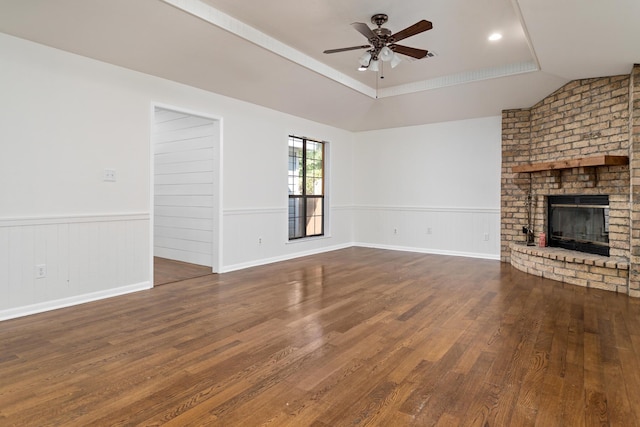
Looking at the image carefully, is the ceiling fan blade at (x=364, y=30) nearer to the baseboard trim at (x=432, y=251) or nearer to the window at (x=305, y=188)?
the window at (x=305, y=188)

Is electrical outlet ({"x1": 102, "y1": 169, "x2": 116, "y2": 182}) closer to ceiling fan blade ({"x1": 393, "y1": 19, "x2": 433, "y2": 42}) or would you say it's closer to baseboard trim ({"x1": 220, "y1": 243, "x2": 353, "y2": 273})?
baseboard trim ({"x1": 220, "y1": 243, "x2": 353, "y2": 273})

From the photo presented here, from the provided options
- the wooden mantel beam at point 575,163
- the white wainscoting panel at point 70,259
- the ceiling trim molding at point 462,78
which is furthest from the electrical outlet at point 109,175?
the wooden mantel beam at point 575,163

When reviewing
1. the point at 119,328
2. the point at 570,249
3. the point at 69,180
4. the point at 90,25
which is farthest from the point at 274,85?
the point at 570,249

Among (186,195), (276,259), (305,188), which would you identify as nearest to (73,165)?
(186,195)

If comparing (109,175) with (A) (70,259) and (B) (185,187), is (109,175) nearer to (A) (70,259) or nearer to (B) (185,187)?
(A) (70,259)

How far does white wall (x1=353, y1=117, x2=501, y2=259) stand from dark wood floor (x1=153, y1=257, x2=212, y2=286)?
3899 millimetres

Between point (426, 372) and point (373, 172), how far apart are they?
6.03 meters

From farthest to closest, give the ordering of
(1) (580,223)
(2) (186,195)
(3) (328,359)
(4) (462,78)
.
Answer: (2) (186,195)
(4) (462,78)
(1) (580,223)
(3) (328,359)

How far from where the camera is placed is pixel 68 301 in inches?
149

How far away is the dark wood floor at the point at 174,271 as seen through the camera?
4.94 metres

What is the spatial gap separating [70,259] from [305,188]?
4.28m

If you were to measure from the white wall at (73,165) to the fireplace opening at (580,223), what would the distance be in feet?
16.6

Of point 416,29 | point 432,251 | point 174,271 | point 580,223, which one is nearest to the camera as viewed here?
point 416,29

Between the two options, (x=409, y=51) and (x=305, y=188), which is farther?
(x=305, y=188)
